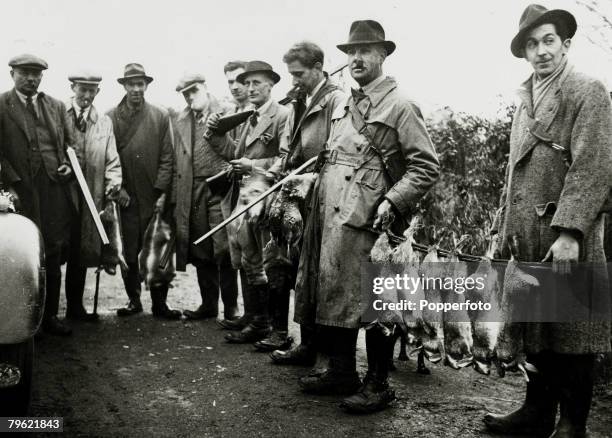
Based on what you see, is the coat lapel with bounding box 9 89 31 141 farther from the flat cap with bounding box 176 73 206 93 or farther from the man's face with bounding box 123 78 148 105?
the flat cap with bounding box 176 73 206 93

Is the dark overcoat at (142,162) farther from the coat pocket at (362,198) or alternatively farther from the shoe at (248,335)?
the coat pocket at (362,198)

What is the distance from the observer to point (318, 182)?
15.1ft

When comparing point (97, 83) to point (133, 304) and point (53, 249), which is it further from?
point (133, 304)

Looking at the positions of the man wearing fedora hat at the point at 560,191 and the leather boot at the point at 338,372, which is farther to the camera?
the leather boot at the point at 338,372

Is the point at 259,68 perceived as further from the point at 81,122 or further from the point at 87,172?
the point at 87,172

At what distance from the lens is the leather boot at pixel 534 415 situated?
3822 millimetres

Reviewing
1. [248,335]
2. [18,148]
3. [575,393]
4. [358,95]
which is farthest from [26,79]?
[575,393]

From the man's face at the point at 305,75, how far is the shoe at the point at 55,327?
10.4 feet

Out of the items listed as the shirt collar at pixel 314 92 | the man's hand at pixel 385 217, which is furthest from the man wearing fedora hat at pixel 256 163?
the man's hand at pixel 385 217

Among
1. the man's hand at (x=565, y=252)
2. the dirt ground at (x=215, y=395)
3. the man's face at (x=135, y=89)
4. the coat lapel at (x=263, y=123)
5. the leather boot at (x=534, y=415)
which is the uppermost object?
the man's face at (x=135, y=89)

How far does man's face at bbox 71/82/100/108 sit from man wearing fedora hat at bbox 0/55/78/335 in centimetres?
35

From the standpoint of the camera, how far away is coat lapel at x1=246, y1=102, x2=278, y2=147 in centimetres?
625

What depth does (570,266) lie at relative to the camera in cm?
332

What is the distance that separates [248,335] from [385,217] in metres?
2.49
